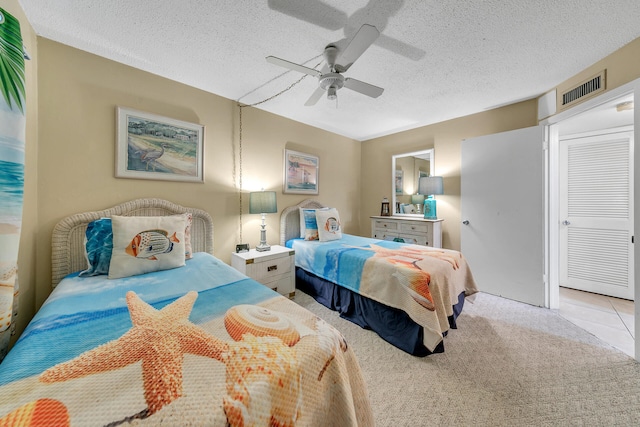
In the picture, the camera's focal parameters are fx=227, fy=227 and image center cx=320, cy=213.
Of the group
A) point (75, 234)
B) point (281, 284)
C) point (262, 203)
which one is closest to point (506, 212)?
point (281, 284)

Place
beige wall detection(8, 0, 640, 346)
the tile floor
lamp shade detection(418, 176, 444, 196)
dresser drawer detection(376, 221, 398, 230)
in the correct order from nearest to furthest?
1. beige wall detection(8, 0, 640, 346)
2. the tile floor
3. lamp shade detection(418, 176, 444, 196)
4. dresser drawer detection(376, 221, 398, 230)

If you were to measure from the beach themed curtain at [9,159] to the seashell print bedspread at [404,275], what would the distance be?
2166mm

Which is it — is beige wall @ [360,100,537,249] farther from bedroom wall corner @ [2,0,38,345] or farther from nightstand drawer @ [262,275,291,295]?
bedroom wall corner @ [2,0,38,345]

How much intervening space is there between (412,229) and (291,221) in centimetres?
186

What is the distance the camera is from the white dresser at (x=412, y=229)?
3.34 m

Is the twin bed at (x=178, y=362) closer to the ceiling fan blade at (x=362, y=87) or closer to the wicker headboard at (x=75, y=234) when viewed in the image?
the wicker headboard at (x=75, y=234)

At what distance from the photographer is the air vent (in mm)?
2044

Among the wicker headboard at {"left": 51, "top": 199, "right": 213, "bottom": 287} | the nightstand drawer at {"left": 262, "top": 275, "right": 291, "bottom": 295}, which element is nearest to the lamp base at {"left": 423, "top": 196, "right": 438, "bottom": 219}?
the nightstand drawer at {"left": 262, "top": 275, "right": 291, "bottom": 295}

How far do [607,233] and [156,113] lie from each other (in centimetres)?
555

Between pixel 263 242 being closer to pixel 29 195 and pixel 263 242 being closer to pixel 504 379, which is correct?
pixel 29 195

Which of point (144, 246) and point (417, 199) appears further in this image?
point (417, 199)

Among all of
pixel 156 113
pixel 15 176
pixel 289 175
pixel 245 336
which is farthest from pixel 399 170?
pixel 15 176

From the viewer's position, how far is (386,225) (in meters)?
3.86

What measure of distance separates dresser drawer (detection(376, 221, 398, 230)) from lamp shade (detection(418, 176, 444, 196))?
671 mm
